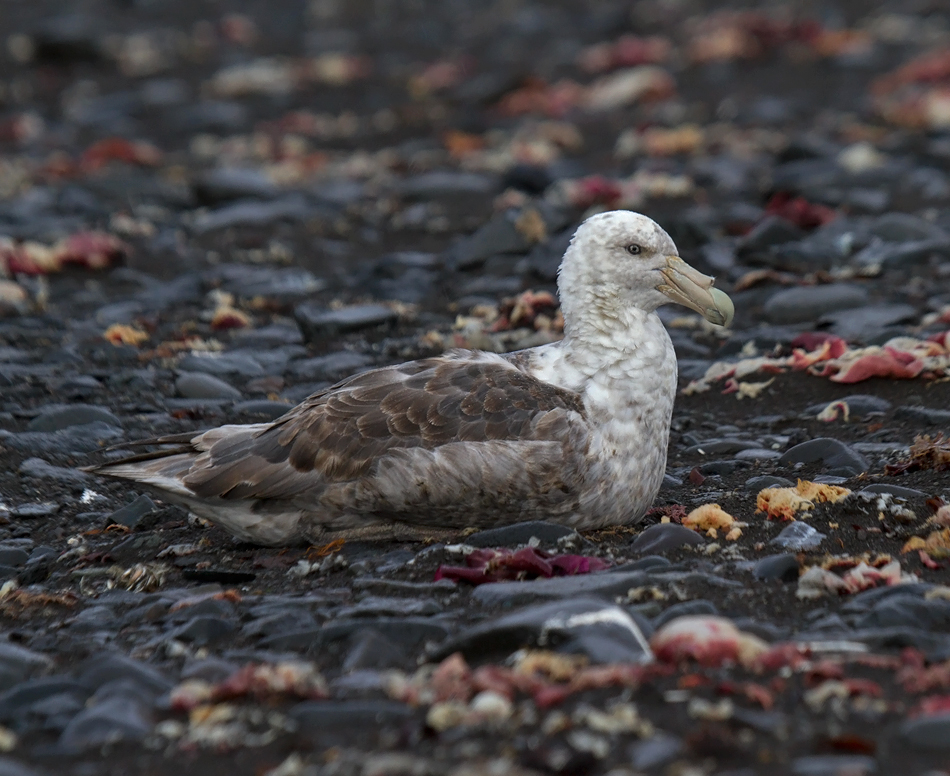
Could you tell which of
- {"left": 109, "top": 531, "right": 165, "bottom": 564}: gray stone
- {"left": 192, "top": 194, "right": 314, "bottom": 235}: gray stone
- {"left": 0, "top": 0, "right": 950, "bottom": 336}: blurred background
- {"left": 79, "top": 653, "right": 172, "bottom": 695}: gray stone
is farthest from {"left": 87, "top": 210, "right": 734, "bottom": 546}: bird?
{"left": 192, "top": 194, "right": 314, "bottom": 235}: gray stone

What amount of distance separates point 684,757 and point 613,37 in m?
16.1

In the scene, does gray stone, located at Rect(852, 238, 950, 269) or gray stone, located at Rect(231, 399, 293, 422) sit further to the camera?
gray stone, located at Rect(852, 238, 950, 269)

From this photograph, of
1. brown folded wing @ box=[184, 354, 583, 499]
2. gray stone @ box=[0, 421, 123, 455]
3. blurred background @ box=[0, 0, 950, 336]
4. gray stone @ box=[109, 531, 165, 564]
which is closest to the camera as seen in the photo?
brown folded wing @ box=[184, 354, 583, 499]

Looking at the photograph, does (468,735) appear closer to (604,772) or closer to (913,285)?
(604,772)

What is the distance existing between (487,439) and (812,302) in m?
Result: 3.80

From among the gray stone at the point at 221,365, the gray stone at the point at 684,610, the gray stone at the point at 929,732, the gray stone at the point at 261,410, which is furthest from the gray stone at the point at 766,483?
the gray stone at the point at 221,365

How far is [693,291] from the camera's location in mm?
5961

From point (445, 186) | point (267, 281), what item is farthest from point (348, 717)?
point (445, 186)

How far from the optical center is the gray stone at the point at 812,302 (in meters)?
8.73

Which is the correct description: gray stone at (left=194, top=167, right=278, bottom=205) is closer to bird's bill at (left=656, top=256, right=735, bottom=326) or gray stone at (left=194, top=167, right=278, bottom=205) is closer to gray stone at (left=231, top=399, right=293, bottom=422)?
gray stone at (left=231, top=399, right=293, bottom=422)

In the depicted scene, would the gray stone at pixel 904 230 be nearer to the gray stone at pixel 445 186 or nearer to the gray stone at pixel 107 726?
the gray stone at pixel 445 186

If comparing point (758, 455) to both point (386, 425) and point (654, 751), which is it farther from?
point (654, 751)

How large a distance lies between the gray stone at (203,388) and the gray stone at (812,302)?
3412 millimetres

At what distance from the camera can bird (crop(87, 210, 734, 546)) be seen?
563cm
